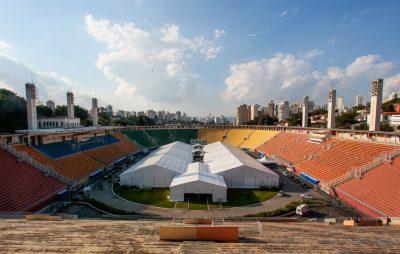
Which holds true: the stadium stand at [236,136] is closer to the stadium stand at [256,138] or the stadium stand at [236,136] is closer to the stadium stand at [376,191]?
Answer: the stadium stand at [256,138]

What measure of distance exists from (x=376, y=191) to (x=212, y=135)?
5405 centimetres

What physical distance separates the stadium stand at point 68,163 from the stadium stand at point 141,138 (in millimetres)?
29806

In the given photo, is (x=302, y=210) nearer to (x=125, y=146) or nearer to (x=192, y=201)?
(x=192, y=201)

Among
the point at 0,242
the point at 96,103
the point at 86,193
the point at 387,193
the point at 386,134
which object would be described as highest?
the point at 96,103

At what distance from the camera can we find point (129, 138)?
207 feet

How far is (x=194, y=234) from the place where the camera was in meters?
9.27

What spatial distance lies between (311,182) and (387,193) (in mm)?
9013

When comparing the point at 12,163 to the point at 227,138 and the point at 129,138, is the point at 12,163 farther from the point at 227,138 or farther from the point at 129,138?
the point at 227,138

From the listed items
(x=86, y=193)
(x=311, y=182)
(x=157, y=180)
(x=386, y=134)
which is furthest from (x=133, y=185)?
(x=386, y=134)

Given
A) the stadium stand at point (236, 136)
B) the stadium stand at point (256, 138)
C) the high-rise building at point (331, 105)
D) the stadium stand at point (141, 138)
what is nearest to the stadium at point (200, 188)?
the high-rise building at point (331, 105)

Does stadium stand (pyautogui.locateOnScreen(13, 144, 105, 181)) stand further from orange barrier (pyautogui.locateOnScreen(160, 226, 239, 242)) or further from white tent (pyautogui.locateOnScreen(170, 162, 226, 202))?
orange barrier (pyautogui.locateOnScreen(160, 226, 239, 242))

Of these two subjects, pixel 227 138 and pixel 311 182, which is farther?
pixel 227 138

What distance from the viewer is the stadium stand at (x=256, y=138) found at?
61.4m

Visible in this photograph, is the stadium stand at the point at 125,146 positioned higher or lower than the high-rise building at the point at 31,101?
lower
